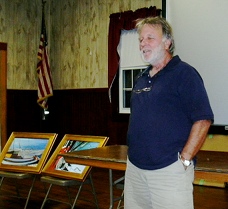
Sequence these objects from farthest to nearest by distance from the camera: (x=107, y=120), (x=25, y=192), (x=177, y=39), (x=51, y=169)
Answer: (x=107, y=120) → (x=25, y=192) → (x=177, y=39) → (x=51, y=169)

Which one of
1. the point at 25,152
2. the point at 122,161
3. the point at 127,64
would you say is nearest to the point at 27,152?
the point at 25,152

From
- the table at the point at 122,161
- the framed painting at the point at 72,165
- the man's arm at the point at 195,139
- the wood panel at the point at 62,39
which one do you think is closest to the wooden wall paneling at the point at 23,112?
the wood panel at the point at 62,39

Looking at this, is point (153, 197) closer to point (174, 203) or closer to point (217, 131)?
point (174, 203)

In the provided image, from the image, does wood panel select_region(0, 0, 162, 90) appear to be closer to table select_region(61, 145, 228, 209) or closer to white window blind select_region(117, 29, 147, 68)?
white window blind select_region(117, 29, 147, 68)

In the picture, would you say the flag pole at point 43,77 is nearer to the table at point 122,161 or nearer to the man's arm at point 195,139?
the table at point 122,161

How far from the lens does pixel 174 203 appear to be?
204cm

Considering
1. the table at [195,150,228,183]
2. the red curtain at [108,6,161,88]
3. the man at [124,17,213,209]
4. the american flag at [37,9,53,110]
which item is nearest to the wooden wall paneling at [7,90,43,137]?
the american flag at [37,9,53,110]

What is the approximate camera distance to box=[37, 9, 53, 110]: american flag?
24.8 feet

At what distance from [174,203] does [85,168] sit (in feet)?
5.51

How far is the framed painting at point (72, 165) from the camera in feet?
11.9

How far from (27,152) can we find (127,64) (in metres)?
2.95

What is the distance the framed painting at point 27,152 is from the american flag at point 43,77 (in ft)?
10.2

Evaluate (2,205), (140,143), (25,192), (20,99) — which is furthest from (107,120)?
(140,143)

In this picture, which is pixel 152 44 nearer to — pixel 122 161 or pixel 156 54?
pixel 156 54
